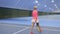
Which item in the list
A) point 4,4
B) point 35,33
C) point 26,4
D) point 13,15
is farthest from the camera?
point 13,15

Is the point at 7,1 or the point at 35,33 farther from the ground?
the point at 7,1

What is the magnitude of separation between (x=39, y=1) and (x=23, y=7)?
7.84ft

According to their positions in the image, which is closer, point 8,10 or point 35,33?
point 35,33

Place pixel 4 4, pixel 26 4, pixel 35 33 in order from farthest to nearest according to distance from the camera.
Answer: pixel 26 4 → pixel 4 4 → pixel 35 33

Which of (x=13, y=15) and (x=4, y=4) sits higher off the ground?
(x=4, y=4)

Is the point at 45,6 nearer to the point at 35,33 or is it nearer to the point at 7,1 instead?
the point at 7,1

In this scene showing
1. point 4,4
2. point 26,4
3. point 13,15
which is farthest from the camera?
point 13,15

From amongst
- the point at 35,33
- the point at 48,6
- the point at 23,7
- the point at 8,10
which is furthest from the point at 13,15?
the point at 35,33

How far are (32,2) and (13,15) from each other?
344 cm

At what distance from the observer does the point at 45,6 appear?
27.2 meters

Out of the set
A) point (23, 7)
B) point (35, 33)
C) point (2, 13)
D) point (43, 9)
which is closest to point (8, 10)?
point (2, 13)

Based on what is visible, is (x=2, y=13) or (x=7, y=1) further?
(x=2, y=13)

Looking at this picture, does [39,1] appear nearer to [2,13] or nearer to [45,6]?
[45,6]

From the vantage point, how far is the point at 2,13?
84.5 ft
